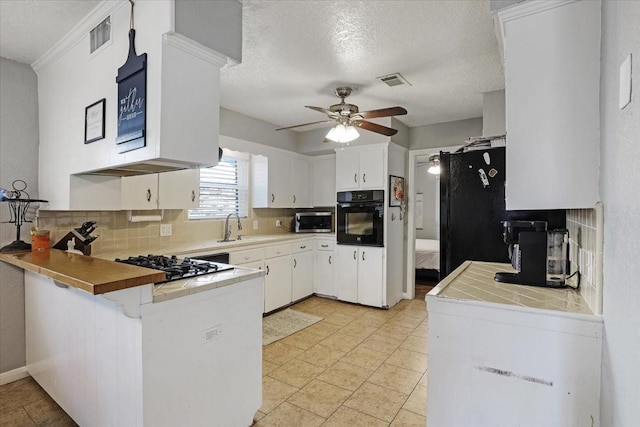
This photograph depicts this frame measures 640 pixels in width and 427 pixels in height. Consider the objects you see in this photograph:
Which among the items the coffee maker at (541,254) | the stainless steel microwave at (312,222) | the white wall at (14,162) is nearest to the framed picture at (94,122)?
the white wall at (14,162)

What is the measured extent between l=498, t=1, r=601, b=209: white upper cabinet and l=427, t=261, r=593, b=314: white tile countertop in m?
0.40

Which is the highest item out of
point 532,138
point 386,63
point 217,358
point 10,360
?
point 386,63

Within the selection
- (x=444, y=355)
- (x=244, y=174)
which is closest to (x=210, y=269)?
(x=444, y=355)

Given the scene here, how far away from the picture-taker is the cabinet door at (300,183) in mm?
5027

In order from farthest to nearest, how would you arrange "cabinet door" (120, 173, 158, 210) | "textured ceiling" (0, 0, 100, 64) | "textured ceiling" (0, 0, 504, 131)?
"cabinet door" (120, 173, 158, 210) < "textured ceiling" (0, 0, 504, 131) < "textured ceiling" (0, 0, 100, 64)

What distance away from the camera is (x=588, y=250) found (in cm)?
136

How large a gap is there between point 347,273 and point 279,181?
63.9 inches

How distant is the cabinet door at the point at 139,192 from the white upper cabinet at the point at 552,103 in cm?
283

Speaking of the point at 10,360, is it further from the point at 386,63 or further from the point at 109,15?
the point at 386,63

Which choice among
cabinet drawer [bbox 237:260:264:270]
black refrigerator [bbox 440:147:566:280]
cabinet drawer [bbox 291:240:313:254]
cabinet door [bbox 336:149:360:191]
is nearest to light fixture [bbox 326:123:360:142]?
black refrigerator [bbox 440:147:566:280]

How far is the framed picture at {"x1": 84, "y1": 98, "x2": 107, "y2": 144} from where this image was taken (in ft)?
6.43

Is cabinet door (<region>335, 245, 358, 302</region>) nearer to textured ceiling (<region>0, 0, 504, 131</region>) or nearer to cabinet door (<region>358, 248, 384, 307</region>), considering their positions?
cabinet door (<region>358, 248, 384, 307</region>)

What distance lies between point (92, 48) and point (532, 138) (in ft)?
8.14

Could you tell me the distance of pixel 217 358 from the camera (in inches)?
71.4
